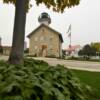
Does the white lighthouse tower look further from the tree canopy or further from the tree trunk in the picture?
the tree trunk

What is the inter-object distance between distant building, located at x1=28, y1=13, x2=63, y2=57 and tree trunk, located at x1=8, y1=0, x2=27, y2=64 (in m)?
53.0

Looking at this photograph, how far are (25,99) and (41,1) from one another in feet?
20.6

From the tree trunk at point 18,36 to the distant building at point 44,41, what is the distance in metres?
53.0

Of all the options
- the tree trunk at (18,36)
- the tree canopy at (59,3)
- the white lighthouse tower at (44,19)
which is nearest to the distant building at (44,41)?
the white lighthouse tower at (44,19)

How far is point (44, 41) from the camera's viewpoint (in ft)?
207

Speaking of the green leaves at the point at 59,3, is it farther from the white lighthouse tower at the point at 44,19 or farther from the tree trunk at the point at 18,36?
the white lighthouse tower at the point at 44,19

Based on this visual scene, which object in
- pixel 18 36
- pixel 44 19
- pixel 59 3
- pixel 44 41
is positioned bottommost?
pixel 18 36

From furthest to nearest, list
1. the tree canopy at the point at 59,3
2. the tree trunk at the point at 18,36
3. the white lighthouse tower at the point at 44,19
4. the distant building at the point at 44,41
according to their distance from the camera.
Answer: the white lighthouse tower at the point at 44,19 → the distant building at the point at 44,41 → the tree canopy at the point at 59,3 → the tree trunk at the point at 18,36

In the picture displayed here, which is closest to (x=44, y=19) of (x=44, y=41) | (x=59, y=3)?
(x=44, y=41)

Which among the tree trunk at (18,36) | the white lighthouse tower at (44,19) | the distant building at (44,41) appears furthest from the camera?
the white lighthouse tower at (44,19)

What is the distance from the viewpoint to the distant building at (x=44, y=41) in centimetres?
6206

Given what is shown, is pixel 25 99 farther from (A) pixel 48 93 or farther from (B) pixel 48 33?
(B) pixel 48 33

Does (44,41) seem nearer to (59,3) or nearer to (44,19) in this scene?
(44,19)

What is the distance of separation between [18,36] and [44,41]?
54845mm
